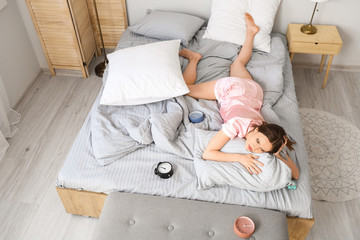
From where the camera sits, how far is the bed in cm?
162

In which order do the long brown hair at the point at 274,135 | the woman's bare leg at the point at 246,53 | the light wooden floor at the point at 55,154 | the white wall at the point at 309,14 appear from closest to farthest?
the long brown hair at the point at 274,135 → the light wooden floor at the point at 55,154 → the woman's bare leg at the point at 246,53 → the white wall at the point at 309,14

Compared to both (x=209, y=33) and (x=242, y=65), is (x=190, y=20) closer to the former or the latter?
(x=209, y=33)

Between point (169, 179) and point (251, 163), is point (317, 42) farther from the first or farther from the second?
point (169, 179)

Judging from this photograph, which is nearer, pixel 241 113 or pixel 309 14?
pixel 241 113

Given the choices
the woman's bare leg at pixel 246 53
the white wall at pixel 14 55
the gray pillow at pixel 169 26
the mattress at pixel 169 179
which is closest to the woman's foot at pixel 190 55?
the gray pillow at pixel 169 26

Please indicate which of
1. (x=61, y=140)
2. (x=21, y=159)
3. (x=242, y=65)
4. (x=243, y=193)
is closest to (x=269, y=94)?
(x=242, y=65)

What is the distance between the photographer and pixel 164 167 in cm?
169

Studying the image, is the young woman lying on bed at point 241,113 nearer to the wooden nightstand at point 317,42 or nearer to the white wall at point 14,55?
the wooden nightstand at point 317,42

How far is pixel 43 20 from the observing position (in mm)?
2582

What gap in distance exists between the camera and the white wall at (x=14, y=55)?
248 centimetres

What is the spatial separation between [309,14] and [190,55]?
3.56ft

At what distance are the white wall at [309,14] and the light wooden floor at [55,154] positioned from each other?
148mm

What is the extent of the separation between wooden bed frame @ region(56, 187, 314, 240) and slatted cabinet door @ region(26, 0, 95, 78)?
137cm

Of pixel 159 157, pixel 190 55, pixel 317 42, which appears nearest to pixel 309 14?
pixel 317 42
